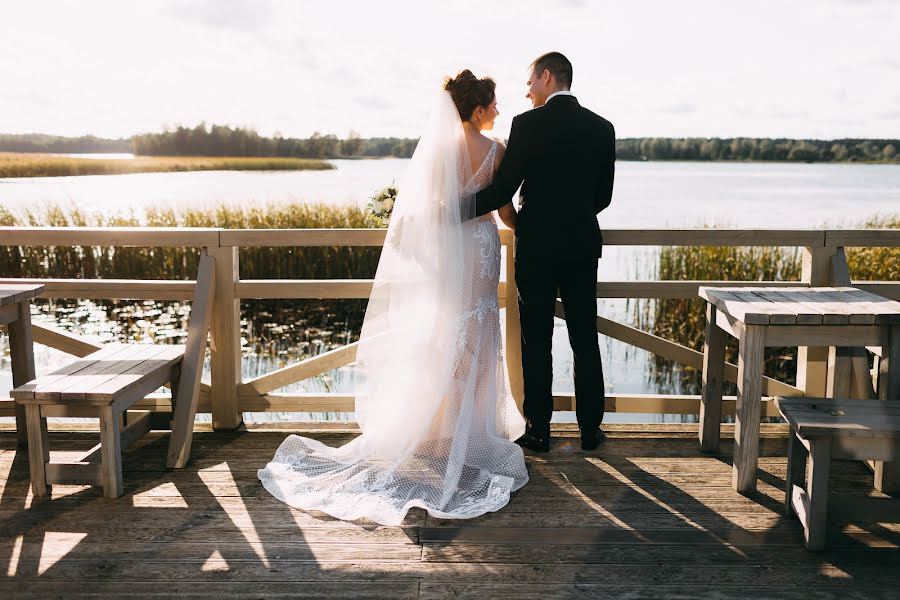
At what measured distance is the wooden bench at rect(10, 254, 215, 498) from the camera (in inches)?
129

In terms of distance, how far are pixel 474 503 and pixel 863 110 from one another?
3451 centimetres

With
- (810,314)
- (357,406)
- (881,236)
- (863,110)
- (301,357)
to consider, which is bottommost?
(301,357)

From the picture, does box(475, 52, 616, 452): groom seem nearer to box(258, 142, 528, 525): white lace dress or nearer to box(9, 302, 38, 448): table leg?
box(258, 142, 528, 525): white lace dress

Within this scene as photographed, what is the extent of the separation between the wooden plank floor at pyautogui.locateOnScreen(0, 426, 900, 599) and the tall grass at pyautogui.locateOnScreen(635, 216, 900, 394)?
371 centimetres

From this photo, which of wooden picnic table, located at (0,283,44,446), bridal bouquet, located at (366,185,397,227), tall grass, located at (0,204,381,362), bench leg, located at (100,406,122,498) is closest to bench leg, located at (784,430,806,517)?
bridal bouquet, located at (366,185,397,227)

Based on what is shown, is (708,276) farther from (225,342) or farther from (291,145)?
(291,145)

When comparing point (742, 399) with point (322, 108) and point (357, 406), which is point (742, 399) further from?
point (322, 108)

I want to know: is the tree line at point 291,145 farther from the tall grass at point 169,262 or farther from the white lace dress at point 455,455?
the white lace dress at point 455,455

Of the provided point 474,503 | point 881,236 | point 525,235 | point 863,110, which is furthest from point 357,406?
point 863,110

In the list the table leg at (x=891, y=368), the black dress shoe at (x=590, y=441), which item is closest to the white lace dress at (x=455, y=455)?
the black dress shoe at (x=590, y=441)

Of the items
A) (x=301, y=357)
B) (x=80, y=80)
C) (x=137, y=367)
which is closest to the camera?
(x=137, y=367)

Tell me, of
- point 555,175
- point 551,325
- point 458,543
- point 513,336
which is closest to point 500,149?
point 555,175

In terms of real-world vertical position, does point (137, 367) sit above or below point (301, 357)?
above

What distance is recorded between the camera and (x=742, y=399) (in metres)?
3.37
